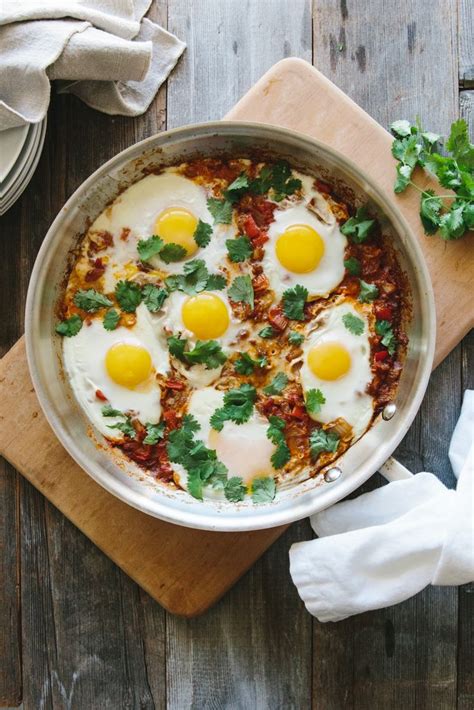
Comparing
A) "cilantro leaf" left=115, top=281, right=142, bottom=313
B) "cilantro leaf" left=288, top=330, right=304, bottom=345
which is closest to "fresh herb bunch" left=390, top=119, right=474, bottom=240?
"cilantro leaf" left=288, top=330, right=304, bottom=345

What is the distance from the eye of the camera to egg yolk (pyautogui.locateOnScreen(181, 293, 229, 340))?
10.7 ft

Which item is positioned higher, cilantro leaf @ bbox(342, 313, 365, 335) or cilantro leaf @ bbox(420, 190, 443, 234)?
cilantro leaf @ bbox(420, 190, 443, 234)

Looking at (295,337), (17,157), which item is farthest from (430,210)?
(17,157)

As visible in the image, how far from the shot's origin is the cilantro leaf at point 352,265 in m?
3.29

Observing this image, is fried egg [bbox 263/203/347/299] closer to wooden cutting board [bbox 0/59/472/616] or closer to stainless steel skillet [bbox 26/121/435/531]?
stainless steel skillet [bbox 26/121/435/531]

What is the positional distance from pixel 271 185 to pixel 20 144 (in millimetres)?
1099

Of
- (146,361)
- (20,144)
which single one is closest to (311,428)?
(146,361)

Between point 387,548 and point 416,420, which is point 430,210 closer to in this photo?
point 416,420

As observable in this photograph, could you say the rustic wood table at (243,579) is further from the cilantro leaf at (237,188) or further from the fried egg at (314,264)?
the fried egg at (314,264)

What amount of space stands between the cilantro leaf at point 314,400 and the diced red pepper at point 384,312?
0.43 metres

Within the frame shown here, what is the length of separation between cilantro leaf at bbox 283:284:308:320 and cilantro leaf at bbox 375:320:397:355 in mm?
344

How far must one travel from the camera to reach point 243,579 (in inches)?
137

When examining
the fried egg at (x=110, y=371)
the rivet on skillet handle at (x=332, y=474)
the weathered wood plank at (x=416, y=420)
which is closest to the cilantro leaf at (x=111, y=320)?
the fried egg at (x=110, y=371)

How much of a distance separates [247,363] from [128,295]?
61 cm
